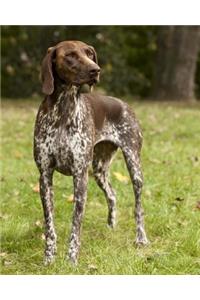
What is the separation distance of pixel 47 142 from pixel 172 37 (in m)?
12.2

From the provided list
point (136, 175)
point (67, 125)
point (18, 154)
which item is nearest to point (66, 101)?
point (67, 125)

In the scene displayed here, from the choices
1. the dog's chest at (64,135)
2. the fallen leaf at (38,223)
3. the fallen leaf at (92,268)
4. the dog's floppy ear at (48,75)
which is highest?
the dog's floppy ear at (48,75)

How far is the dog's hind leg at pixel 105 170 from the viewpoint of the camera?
242 inches

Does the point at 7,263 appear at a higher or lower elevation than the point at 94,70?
lower

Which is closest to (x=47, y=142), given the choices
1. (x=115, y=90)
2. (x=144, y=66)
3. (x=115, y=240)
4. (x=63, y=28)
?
(x=115, y=240)

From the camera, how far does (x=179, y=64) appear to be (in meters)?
16.7

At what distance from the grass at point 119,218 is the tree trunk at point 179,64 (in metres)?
6.27

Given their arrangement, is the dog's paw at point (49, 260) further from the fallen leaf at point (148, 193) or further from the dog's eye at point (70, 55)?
the fallen leaf at point (148, 193)

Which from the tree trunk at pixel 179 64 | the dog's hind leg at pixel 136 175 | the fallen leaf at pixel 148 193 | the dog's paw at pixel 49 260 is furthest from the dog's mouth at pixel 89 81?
the tree trunk at pixel 179 64

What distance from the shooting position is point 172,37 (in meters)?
16.8

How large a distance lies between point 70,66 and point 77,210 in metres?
1.11

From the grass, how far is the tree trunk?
6267 millimetres

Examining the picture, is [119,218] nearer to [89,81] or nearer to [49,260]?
[49,260]

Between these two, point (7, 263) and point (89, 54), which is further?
point (7, 263)
